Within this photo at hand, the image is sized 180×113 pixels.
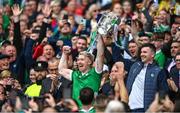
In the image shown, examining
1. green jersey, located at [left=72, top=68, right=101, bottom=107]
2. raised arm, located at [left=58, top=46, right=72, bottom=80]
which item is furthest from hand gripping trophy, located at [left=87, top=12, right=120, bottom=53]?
green jersey, located at [left=72, top=68, right=101, bottom=107]

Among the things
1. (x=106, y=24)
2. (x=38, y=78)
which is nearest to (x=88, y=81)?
(x=106, y=24)

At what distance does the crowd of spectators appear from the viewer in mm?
14914

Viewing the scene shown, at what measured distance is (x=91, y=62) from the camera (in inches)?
664

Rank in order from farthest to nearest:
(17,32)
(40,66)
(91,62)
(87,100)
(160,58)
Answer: (17,32), (40,66), (160,58), (91,62), (87,100)

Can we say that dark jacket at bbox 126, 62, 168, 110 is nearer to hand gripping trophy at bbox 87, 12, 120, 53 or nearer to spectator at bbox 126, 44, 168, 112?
spectator at bbox 126, 44, 168, 112

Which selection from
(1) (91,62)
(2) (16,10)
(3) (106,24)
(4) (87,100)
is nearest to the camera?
(4) (87,100)

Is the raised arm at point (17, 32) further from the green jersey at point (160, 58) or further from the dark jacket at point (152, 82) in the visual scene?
the dark jacket at point (152, 82)

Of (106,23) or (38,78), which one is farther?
(38,78)

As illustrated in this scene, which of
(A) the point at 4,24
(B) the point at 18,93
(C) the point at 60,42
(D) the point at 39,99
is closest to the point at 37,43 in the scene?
(C) the point at 60,42

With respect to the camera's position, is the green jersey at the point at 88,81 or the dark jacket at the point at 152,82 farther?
the green jersey at the point at 88,81

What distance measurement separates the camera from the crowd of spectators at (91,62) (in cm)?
1491

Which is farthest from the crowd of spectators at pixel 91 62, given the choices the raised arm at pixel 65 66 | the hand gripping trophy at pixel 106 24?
the hand gripping trophy at pixel 106 24

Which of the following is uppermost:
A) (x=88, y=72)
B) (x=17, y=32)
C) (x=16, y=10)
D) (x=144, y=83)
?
(x=16, y=10)

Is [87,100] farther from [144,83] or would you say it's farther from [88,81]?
[88,81]
